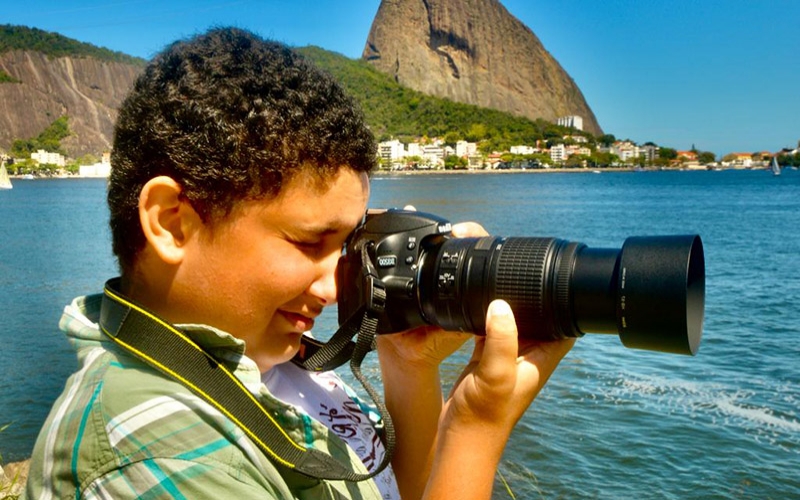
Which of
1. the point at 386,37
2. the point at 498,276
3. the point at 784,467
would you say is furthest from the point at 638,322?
the point at 386,37

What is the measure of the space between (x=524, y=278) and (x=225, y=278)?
21.9 inches

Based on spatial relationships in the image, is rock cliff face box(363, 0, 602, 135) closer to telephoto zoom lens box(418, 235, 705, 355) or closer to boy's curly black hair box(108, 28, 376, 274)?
telephoto zoom lens box(418, 235, 705, 355)

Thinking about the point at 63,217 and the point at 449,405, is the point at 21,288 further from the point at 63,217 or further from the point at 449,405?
the point at 63,217

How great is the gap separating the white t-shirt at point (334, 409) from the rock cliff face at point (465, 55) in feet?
496

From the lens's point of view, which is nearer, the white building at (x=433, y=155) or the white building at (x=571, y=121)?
the white building at (x=433, y=155)

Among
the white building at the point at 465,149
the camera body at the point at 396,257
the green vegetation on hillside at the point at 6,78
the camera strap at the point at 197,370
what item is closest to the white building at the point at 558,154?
the white building at the point at 465,149

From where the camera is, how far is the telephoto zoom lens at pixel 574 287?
117cm

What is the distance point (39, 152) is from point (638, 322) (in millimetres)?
113608

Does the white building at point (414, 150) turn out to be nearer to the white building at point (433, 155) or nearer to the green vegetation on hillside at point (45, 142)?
the white building at point (433, 155)

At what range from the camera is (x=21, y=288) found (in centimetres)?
1203

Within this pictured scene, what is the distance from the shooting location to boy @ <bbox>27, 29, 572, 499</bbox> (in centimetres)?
84

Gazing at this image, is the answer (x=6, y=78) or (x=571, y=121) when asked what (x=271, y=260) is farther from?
(x=571, y=121)

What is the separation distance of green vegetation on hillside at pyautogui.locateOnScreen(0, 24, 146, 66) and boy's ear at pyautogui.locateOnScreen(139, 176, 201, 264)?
121 m

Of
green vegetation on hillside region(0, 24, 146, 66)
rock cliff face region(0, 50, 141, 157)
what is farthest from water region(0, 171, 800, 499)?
green vegetation on hillside region(0, 24, 146, 66)
